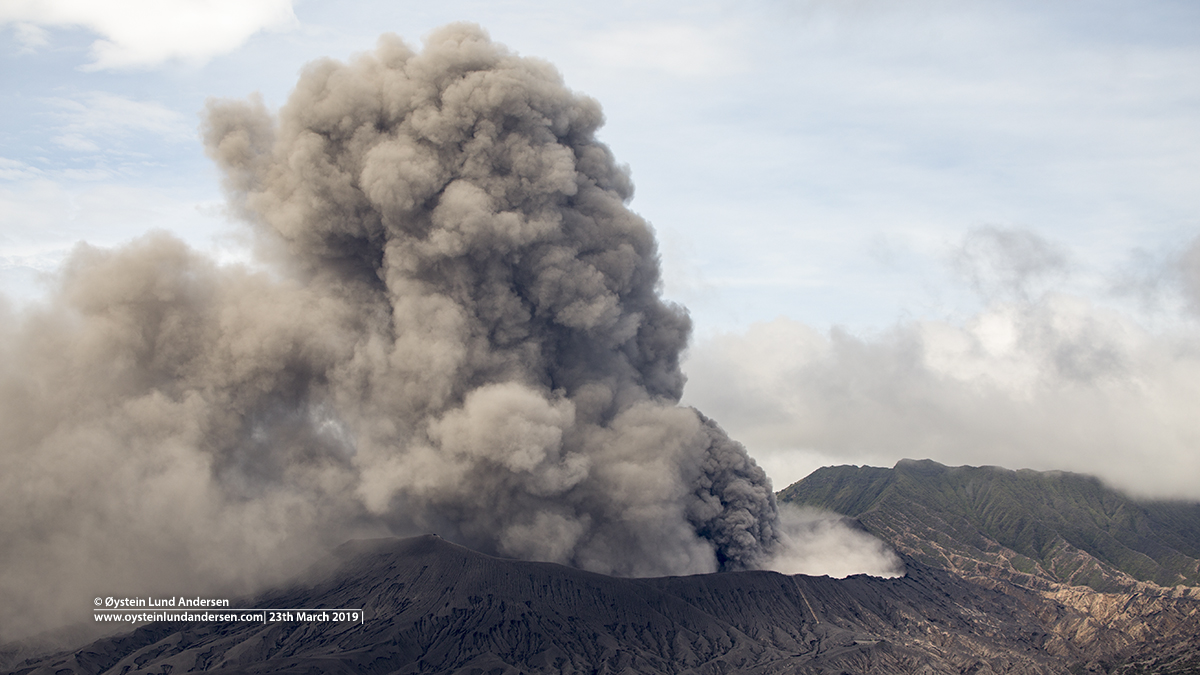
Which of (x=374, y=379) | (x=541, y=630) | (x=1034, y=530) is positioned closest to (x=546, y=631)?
(x=541, y=630)

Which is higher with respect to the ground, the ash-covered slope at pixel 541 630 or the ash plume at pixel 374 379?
the ash plume at pixel 374 379

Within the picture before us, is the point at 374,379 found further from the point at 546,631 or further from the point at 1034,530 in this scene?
the point at 1034,530

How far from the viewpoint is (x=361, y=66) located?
215 ft

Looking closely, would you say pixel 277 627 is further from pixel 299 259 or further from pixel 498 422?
pixel 299 259

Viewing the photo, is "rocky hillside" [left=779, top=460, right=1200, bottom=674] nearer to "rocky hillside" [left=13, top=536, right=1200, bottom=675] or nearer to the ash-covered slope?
"rocky hillside" [left=13, top=536, right=1200, bottom=675]

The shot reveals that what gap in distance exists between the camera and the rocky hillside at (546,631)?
49.6 m

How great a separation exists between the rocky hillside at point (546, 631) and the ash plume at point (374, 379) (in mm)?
3486

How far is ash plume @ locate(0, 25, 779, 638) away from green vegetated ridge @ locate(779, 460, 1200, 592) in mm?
80340

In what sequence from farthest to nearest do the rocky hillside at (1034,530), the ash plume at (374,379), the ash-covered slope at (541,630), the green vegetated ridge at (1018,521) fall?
1. the green vegetated ridge at (1018,521)
2. the rocky hillside at (1034,530)
3. the ash plume at (374,379)
4. the ash-covered slope at (541,630)

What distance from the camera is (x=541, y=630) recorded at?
2099 inches

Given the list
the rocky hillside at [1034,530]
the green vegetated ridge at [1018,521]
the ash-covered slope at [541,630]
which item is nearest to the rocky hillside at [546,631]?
the ash-covered slope at [541,630]

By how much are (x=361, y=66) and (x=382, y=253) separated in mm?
13140

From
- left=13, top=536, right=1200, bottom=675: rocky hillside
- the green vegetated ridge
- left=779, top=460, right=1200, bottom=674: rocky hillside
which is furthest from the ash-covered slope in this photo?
the green vegetated ridge

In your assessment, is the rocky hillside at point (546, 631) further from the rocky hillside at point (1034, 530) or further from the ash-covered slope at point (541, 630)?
the rocky hillside at point (1034, 530)
